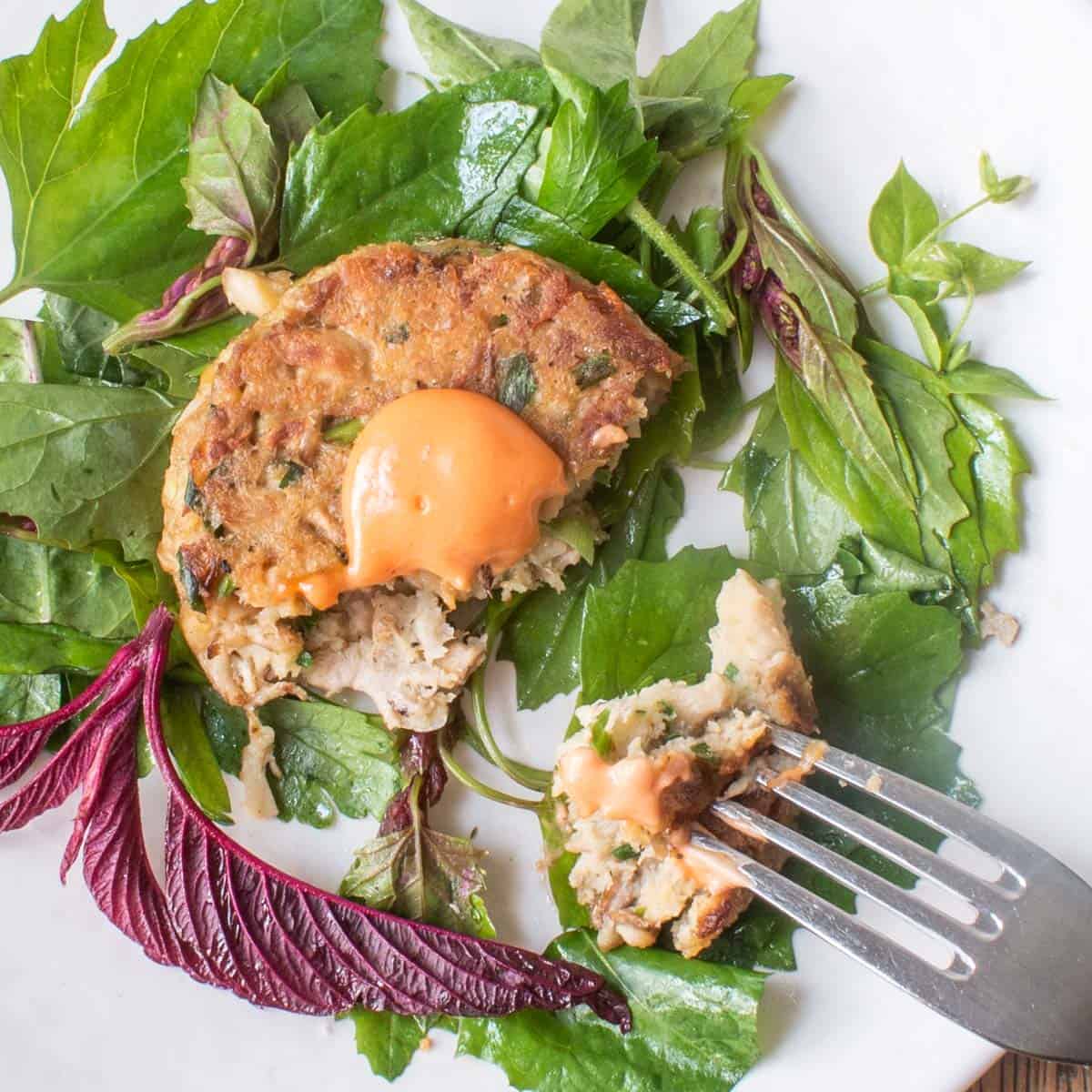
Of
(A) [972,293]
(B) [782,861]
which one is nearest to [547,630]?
(B) [782,861]

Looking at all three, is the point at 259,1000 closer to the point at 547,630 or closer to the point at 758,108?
the point at 547,630

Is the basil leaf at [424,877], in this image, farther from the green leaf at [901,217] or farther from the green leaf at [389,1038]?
the green leaf at [901,217]

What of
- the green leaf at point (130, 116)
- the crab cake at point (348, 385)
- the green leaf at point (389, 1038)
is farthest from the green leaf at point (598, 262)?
the green leaf at point (389, 1038)

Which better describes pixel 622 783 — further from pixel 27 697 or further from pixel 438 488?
pixel 27 697

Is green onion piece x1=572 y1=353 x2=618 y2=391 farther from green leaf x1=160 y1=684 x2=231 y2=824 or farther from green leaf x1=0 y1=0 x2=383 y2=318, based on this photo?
green leaf x1=160 y1=684 x2=231 y2=824

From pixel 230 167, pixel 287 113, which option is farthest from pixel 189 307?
pixel 287 113

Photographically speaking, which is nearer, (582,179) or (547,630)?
(582,179)
